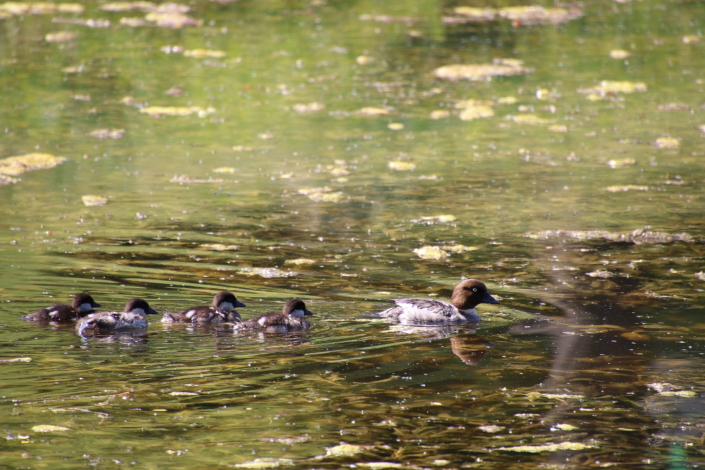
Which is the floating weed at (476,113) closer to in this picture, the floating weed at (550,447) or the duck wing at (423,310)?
the duck wing at (423,310)

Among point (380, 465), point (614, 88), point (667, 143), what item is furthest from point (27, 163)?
point (614, 88)

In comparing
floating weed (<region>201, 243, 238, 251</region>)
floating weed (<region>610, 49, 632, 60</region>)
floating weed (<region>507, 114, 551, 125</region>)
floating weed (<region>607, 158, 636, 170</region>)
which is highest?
floating weed (<region>610, 49, 632, 60</region>)

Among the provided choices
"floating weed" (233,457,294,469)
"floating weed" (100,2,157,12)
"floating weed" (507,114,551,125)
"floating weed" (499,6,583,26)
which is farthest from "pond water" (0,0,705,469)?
"floating weed" (100,2,157,12)

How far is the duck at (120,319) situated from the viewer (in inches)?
340

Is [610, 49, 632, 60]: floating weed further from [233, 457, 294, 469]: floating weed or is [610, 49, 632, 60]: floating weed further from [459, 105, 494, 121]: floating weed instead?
[233, 457, 294, 469]: floating weed

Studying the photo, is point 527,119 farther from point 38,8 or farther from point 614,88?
point 38,8

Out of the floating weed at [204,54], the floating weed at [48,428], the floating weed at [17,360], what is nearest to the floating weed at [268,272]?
the floating weed at [17,360]

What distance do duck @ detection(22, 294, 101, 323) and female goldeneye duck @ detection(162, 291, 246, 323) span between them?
0.72m

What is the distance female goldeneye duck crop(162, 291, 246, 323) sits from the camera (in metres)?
8.85

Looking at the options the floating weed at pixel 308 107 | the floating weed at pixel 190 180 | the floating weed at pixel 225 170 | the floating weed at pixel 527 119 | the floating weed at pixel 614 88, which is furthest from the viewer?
the floating weed at pixel 614 88

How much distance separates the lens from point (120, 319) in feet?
28.7

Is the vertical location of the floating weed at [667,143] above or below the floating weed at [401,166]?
above

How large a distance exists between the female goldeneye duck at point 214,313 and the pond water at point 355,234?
0.53 ft

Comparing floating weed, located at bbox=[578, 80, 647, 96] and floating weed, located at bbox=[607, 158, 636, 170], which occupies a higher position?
floating weed, located at bbox=[578, 80, 647, 96]
